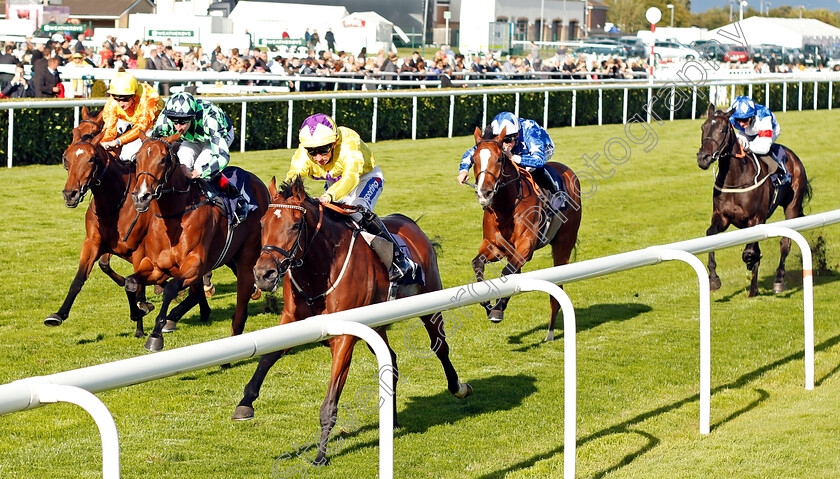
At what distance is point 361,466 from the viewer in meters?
3.86

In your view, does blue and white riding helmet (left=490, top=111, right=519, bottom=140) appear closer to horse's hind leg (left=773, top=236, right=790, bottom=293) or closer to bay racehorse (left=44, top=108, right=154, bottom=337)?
bay racehorse (left=44, top=108, right=154, bottom=337)

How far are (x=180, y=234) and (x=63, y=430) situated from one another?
5.16ft

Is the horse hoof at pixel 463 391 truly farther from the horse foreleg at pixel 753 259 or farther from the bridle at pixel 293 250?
the horse foreleg at pixel 753 259

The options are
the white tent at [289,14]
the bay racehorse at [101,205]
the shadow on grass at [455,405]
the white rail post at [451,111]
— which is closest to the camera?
the shadow on grass at [455,405]

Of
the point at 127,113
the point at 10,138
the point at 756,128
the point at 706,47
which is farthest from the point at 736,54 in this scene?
the point at 127,113

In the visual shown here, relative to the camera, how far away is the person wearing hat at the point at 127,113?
6383mm

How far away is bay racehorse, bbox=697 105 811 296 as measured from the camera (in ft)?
25.1

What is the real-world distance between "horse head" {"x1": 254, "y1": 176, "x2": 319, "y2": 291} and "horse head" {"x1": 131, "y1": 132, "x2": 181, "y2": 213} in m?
1.51

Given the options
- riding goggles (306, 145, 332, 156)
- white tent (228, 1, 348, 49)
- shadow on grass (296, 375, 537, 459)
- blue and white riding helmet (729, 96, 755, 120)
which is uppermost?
white tent (228, 1, 348, 49)

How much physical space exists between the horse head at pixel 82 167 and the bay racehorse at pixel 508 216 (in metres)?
2.15

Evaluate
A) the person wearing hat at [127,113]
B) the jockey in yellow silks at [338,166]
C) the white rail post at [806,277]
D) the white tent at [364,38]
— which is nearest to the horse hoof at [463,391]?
the jockey in yellow silks at [338,166]

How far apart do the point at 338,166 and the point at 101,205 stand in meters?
1.97

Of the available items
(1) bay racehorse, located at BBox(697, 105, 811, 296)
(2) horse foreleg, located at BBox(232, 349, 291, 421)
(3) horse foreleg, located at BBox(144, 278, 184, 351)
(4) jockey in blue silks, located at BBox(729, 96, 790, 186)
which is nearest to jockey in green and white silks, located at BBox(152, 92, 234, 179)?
(3) horse foreleg, located at BBox(144, 278, 184, 351)

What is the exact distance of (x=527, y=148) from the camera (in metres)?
6.37
